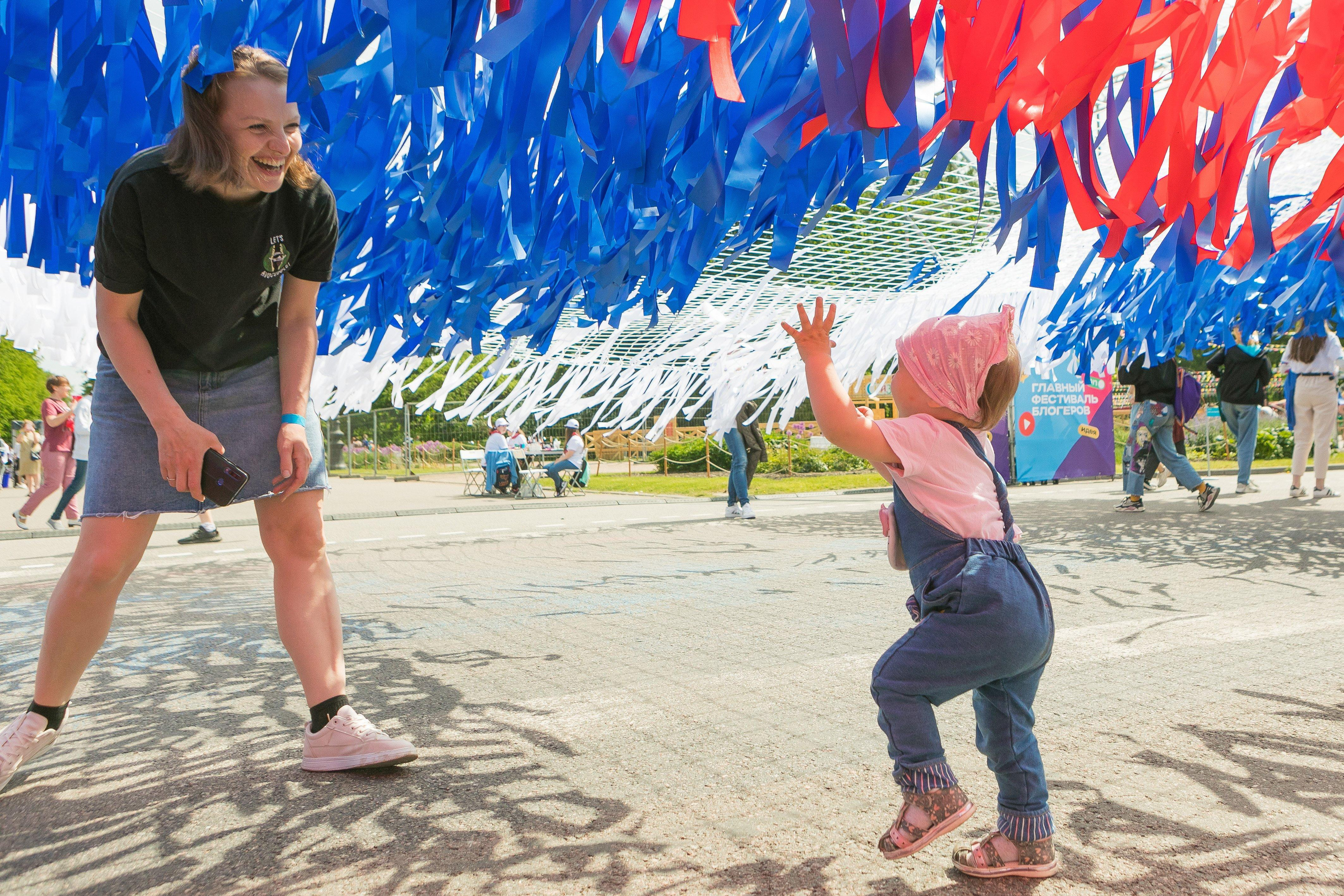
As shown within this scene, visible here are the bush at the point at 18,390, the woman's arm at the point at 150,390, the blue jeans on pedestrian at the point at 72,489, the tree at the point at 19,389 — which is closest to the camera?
the woman's arm at the point at 150,390

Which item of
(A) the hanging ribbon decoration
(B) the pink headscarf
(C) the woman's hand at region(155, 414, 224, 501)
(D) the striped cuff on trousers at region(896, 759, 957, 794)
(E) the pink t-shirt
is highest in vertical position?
(A) the hanging ribbon decoration

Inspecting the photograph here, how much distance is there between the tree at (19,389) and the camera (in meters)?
32.6

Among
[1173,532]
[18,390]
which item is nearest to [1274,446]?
[1173,532]

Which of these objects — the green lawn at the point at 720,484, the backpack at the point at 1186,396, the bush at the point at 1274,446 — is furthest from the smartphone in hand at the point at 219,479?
the bush at the point at 1274,446

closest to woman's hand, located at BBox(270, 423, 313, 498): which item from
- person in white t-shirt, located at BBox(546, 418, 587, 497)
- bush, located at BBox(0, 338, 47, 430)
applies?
person in white t-shirt, located at BBox(546, 418, 587, 497)

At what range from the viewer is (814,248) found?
530cm

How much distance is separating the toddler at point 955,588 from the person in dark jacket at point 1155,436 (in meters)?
7.51

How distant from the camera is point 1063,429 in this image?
50.3 ft

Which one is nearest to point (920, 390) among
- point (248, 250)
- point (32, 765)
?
point (248, 250)

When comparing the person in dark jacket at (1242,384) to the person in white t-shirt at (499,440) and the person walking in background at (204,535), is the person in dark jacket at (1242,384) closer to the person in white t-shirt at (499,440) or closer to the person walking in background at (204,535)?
the person walking in background at (204,535)

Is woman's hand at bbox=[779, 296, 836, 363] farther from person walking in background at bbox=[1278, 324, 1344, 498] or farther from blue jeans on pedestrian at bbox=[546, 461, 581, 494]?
blue jeans on pedestrian at bbox=[546, 461, 581, 494]

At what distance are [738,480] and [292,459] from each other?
801cm

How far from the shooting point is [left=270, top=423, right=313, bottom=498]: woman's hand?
223 cm

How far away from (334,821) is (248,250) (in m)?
1.26
